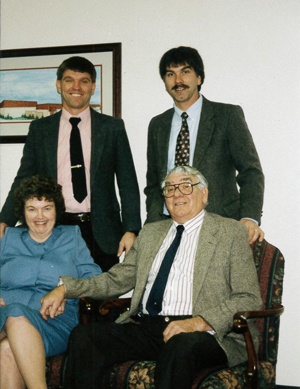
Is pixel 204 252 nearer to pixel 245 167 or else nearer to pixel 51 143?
pixel 245 167

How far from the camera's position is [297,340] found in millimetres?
3572

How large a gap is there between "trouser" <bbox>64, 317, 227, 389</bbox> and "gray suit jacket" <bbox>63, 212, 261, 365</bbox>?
0.36 ft

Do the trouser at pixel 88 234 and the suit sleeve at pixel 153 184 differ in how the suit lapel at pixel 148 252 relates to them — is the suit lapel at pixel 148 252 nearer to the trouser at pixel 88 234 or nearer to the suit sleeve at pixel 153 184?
the suit sleeve at pixel 153 184

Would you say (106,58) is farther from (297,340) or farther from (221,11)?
(297,340)

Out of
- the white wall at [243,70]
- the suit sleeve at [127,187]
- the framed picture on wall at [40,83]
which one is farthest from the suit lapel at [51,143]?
the white wall at [243,70]

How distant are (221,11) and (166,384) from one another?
2508 mm

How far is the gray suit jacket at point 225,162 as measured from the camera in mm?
3037

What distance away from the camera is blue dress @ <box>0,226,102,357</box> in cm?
276

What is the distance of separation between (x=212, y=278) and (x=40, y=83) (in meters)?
2.11

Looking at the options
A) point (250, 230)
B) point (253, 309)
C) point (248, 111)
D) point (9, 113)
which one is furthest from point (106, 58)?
point (253, 309)

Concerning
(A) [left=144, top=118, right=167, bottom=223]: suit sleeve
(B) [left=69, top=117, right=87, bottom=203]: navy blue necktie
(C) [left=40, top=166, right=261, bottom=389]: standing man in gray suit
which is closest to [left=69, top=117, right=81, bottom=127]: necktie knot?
(B) [left=69, top=117, right=87, bottom=203]: navy blue necktie

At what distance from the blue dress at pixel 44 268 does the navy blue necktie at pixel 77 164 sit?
0.27m

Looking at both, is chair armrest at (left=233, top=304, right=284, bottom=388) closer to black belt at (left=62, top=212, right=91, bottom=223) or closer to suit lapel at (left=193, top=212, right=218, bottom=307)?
suit lapel at (left=193, top=212, right=218, bottom=307)

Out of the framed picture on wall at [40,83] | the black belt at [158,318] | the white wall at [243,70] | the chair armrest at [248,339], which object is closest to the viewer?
the chair armrest at [248,339]
